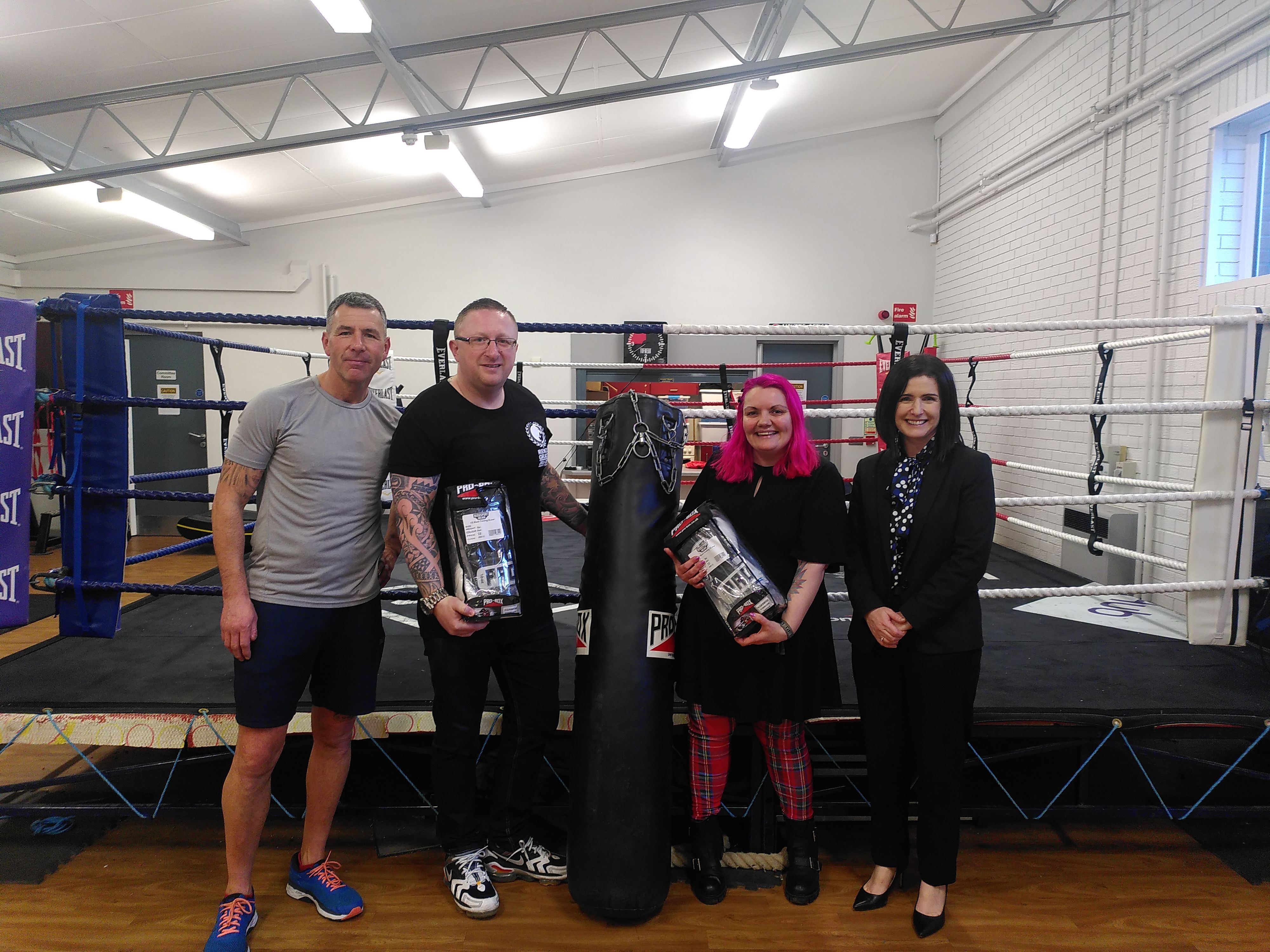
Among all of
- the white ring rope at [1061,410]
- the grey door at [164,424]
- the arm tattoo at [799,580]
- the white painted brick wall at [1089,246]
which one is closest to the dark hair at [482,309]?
the white ring rope at [1061,410]

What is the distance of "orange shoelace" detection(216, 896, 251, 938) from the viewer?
1.57 m

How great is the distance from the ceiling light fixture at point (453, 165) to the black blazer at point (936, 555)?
4204 mm

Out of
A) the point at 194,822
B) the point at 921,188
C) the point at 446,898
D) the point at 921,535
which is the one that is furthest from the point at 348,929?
the point at 921,188

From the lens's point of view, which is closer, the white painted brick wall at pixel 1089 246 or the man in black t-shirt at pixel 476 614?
the man in black t-shirt at pixel 476 614

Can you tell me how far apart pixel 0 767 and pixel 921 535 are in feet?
10.1

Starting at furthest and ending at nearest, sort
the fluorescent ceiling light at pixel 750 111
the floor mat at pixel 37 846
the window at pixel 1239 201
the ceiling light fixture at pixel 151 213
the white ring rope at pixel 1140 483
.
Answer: the ceiling light fixture at pixel 151 213 → the fluorescent ceiling light at pixel 750 111 → the window at pixel 1239 201 → the white ring rope at pixel 1140 483 → the floor mat at pixel 37 846

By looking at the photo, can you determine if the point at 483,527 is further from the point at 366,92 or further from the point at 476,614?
the point at 366,92

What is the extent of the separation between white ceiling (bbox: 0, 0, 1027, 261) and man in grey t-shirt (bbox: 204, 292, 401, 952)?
9.44 feet

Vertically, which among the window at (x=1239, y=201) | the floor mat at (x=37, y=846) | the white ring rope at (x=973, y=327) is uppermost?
the window at (x=1239, y=201)

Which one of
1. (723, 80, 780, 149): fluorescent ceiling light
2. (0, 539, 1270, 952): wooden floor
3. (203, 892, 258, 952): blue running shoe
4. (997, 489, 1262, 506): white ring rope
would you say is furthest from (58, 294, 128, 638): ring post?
(723, 80, 780, 149): fluorescent ceiling light

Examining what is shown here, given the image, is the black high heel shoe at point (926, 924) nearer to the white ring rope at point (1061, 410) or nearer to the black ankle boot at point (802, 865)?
the black ankle boot at point (802, 865)

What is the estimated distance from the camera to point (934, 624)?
1620mm

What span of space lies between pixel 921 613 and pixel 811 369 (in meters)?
5.75

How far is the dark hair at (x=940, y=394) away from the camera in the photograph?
5.36 feet
